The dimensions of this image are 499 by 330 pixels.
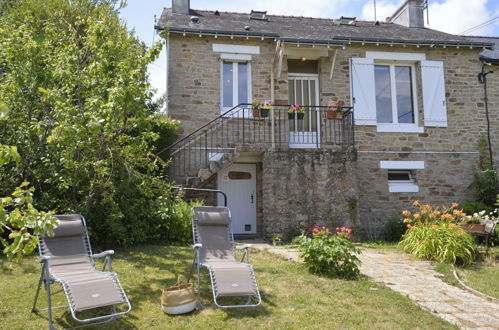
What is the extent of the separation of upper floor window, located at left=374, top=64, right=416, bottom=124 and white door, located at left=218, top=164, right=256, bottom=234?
152 inches

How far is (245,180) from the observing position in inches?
402

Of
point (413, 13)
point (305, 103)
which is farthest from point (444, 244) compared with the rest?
point (413, 13)

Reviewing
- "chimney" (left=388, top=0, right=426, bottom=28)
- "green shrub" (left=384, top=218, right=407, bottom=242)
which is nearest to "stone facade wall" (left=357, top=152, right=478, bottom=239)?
"green shrub" (left=384, top=218, right=407, bottom=242)

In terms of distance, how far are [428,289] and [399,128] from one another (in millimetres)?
6273

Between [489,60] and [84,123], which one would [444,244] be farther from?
[489,60]

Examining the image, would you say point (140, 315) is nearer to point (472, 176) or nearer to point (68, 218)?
point (68, 218)

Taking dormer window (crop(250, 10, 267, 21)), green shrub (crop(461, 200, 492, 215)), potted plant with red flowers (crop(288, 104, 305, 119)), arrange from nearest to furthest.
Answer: potted plant with red flowers (crop(288, 104, 305, 119)) → green shrub (crop(461, 200, 492, 215)) → dormer window (crop(250, 10, 267, 21))

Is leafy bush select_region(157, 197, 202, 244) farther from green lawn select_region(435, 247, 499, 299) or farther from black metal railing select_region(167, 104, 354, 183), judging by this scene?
green lawn select_region(435, 247, 499, 299)

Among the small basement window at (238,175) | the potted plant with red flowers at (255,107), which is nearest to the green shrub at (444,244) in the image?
the small basement window at (238,175)

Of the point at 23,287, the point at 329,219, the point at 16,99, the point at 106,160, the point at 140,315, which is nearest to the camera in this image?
the point at 140,315

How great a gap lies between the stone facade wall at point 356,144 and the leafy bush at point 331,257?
3.24m

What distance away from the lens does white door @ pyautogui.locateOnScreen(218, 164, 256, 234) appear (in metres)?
10.0

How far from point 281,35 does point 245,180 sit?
13.0 ft

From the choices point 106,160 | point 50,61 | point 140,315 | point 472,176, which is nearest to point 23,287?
point 140,315
